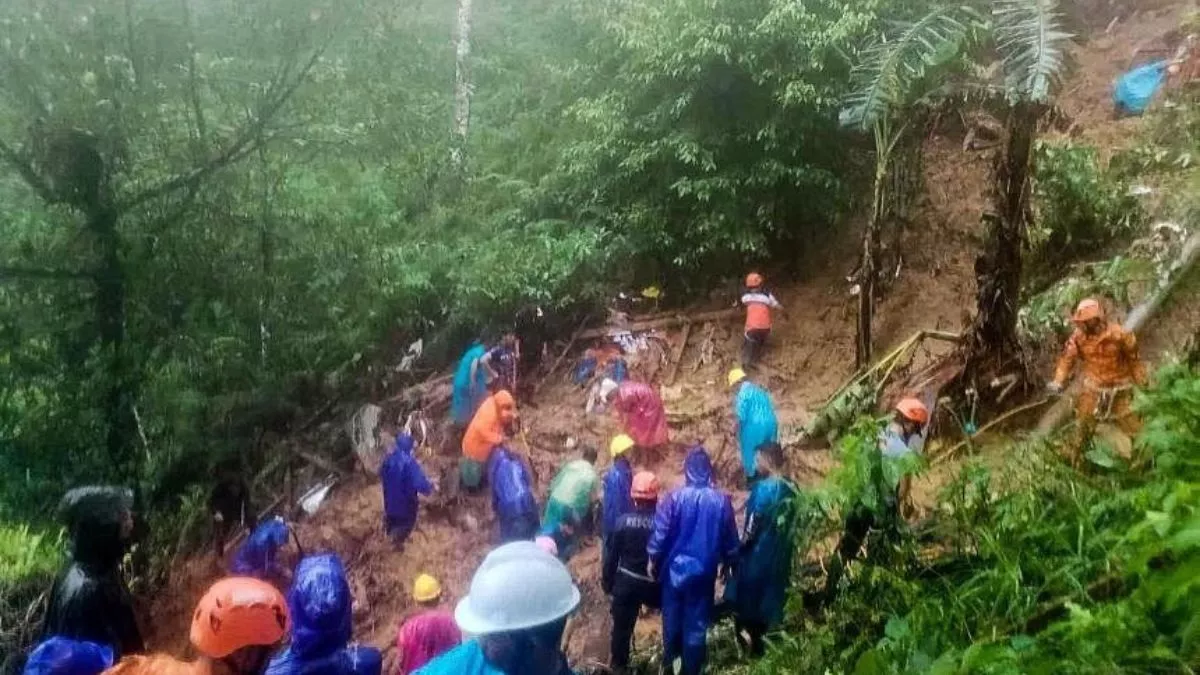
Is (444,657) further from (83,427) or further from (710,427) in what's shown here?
(83,427)

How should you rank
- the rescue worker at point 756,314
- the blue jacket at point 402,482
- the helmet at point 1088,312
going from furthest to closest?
1. the rescue worker at point 756,314
2. the blue jacket at point 402,482
3. the helmet at point 1088,312

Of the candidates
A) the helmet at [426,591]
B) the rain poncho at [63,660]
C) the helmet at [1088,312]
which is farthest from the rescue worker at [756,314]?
the rain poncho at [63,660]

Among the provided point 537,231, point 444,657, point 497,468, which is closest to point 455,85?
point 537,231

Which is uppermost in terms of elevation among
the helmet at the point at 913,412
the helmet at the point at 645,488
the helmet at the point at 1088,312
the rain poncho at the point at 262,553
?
the helmet at the point at 1088,312

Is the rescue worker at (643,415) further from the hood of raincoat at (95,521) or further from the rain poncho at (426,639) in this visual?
the hood of raincoat at (95,521)

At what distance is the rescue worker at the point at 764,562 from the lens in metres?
4.75

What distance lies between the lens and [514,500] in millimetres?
6656

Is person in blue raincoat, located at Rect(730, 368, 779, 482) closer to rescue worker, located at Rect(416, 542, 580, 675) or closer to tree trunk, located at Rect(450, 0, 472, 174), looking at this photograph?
rescue worker, located at Rect(416, 542, 580, 675)

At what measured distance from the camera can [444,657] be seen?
7.92 feet

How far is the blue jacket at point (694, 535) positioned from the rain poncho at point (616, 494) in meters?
0.82

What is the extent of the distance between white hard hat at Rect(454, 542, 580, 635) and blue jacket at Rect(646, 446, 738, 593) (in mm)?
2473

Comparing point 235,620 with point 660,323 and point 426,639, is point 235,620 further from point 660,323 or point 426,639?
point 660,323

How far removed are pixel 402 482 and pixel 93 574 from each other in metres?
3.31

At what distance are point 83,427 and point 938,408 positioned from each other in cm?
760
